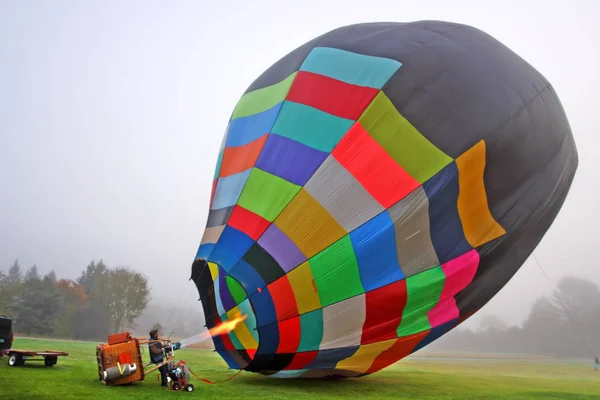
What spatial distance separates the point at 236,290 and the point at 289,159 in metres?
1.61

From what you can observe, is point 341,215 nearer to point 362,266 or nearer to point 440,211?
point 362,266

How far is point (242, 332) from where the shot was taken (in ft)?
18.6

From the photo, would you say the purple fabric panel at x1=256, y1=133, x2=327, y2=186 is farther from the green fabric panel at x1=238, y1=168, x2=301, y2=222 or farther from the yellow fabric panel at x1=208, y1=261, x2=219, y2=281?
the yellow fabric panel at x1=208, y1=261, x2=219, y2=281

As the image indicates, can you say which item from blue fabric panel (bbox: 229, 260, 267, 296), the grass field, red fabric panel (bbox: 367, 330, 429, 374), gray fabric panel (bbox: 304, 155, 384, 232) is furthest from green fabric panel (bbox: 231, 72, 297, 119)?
the grass field

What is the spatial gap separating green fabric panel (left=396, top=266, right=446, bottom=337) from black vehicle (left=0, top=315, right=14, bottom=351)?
6101 mm

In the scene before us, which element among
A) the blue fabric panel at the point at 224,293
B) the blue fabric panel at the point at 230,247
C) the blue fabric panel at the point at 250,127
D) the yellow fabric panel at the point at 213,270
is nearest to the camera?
the blue fabric panel at the point at 230,247

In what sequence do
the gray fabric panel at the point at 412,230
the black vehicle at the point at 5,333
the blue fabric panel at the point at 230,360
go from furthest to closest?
1. the black vehicle at the point at 5,333
2. the blue fabric panel at the point at 230,360
3. the gray fabric panel at the point at 412,230

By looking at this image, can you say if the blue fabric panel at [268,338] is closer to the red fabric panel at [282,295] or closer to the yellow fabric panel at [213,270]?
the red fabric panel at [282,295]

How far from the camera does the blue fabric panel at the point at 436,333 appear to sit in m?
6.04

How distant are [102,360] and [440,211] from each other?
4135 millimetres

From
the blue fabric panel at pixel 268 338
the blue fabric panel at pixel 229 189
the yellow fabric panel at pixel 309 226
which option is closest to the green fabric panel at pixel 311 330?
the blue fabric panel at pixel 268 338

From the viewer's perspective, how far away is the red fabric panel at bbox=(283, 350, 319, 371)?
542 cm

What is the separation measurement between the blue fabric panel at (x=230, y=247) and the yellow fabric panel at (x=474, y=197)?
2496mm

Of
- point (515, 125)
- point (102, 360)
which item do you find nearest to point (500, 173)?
point (515, 125)
